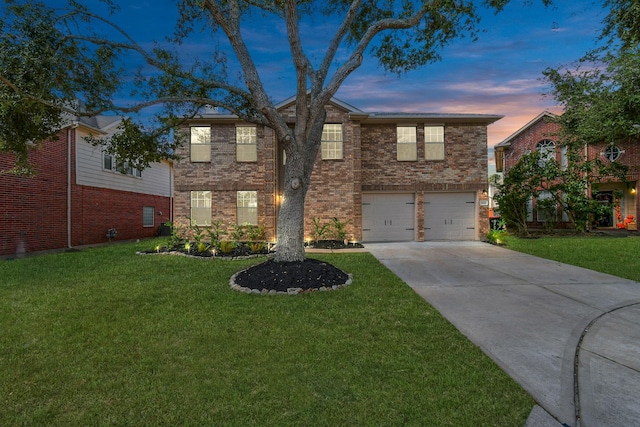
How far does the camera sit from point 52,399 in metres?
2.54

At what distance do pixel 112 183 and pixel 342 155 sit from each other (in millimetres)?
12001

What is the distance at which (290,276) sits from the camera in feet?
20.0

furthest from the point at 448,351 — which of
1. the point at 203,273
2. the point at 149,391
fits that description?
the point at 203,273

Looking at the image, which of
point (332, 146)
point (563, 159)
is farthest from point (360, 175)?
point (563, 159)

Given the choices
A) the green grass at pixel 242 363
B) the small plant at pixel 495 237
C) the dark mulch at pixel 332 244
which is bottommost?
the green grass at pixel 242 363

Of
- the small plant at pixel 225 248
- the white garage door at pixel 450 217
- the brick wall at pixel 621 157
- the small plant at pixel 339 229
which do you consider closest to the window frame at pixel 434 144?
the white garage door at pixel 450 217

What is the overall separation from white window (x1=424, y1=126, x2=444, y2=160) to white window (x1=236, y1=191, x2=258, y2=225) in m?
7.97

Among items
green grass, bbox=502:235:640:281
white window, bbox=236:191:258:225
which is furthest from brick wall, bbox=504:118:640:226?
white window, bbox=236:191:258:225

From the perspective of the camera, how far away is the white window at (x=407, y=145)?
13758 mm

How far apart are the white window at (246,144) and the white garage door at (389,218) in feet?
17.8

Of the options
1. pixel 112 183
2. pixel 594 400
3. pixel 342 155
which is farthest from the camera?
pixel 112 183

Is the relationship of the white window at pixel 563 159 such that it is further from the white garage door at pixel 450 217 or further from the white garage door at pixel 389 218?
the white garage door at pixel 389 218

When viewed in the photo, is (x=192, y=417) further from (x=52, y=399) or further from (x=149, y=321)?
(x=149, y=321)

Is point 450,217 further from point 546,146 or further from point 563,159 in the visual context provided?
point 563,159
